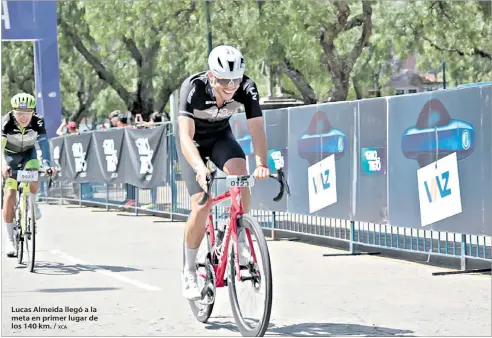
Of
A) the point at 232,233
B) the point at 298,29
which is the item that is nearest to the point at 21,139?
the point at 232,233

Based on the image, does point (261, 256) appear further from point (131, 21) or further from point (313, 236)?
point (131, 21)

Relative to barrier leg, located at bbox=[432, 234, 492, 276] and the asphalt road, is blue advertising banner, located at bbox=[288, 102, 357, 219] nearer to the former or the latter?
the asphalt road

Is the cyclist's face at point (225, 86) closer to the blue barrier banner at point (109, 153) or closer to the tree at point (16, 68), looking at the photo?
the blue barrier banner at point (109, 153)

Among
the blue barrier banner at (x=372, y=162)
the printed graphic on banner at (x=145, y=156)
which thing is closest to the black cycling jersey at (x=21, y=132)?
the blue barrier banner at (x=372, y=162)

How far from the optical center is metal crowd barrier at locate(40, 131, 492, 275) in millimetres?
11734

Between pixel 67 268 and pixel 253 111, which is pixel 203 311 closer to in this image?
pixel 253 111

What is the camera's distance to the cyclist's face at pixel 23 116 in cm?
1181

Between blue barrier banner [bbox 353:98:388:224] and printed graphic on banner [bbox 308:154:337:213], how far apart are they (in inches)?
23.3

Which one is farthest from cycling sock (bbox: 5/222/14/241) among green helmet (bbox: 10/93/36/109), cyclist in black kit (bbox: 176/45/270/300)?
cyclist in black kit (bbox: 176/45/270/300)

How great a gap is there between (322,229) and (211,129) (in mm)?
7744

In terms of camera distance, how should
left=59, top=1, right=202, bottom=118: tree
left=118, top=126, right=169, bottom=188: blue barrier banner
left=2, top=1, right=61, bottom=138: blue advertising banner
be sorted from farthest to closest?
left=59, top=1, right=202, bottom=118: tree < left=2, top=1, right=61, bottom=138: blue advertising banner < left=118, top=126, right=169, bottom=188: blue barrier banner

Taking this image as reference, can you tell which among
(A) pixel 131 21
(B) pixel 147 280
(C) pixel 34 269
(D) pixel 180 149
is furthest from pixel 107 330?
(A) pixel 131 21

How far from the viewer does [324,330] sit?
7773 mm

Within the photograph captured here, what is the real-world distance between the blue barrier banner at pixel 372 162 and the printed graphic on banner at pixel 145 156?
744cm
